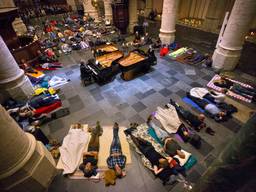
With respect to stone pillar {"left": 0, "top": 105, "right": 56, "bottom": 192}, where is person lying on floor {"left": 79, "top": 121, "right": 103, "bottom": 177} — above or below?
below

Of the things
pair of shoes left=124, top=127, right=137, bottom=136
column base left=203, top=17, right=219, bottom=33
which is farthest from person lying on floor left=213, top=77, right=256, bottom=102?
column base left=203, top=17, right=219, bottom=33

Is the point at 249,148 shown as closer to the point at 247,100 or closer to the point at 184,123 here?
the point at 184,123

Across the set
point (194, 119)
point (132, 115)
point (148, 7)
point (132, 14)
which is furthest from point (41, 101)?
point (148, 7)

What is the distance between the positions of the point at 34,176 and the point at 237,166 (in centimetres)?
324

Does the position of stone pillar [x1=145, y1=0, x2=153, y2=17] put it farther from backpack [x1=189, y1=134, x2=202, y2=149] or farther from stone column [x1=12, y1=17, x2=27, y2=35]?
backpack [x1=189, y1=134, x2=202, y2=149]

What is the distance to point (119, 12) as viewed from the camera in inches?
424

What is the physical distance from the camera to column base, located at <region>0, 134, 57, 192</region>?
2543 millimetres

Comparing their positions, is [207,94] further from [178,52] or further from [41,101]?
[41,101]

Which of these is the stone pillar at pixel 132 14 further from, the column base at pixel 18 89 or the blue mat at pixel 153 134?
the blue mat at pixel 153 134

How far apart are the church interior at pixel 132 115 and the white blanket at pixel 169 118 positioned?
0.10 feet

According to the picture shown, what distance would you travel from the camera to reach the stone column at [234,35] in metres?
5.29

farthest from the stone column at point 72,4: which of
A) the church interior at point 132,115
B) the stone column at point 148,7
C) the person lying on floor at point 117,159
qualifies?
the person lying on floor at point 117,159

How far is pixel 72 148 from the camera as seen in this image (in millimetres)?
3828

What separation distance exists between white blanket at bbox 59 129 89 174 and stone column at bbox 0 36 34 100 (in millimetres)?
2716
